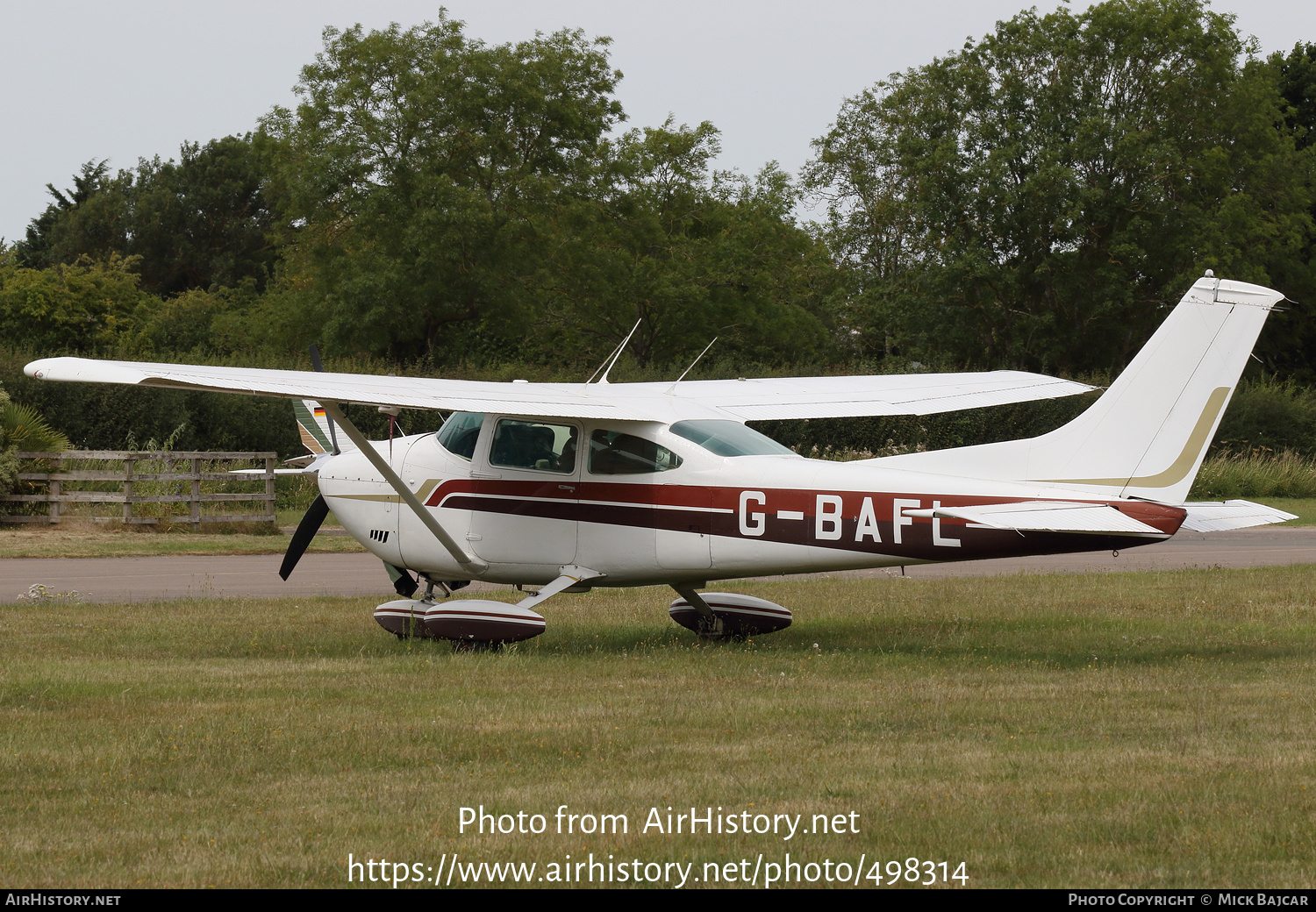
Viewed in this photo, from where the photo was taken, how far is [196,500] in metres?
23.5

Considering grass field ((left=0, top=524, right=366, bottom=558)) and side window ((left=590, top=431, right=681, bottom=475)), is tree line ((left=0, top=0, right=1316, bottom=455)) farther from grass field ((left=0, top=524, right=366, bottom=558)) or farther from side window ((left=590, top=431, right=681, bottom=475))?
side window ((left=590, top=431, right=681, bottom=475))

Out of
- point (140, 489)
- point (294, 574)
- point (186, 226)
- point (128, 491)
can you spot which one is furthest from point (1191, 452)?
point (186, 226)

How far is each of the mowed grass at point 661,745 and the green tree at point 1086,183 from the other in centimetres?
3663

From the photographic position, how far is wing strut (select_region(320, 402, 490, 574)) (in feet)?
34.1

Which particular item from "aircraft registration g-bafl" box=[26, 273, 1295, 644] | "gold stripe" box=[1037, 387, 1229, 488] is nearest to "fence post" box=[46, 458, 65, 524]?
"aircraft registration g-bafl" box=[26, 273, 1295, 644]

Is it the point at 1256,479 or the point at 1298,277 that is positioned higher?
the point at 1298,277

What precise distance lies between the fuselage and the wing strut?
108 mm

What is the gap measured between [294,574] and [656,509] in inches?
343

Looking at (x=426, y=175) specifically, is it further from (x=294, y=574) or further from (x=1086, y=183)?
(x=294, y=574)

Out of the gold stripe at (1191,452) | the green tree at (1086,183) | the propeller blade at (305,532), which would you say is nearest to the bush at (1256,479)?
the green tree at (1086,183)

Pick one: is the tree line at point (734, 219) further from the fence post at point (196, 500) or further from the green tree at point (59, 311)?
the fence post at point (196, 500)

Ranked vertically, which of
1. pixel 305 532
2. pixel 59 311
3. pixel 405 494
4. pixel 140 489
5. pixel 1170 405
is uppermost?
pixel 59 311
